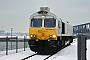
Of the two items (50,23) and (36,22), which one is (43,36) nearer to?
(50,23)

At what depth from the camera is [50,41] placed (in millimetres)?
17406

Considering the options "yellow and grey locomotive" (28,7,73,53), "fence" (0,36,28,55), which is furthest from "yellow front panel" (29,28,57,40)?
"fence" (0,36,28,55)

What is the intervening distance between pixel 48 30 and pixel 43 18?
121 cm

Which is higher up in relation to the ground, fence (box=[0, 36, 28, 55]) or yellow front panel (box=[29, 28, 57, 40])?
yellow front panel (box=[29, 28, 57, 40])

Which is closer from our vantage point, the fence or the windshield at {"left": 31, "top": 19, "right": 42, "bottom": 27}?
the fence

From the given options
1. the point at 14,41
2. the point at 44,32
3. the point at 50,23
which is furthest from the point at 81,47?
the point at 14,41

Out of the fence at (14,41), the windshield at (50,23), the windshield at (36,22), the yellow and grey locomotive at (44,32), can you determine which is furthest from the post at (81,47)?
the windshield at (36,22)

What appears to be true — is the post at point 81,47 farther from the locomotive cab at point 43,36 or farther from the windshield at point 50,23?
the windshield at point 50,23

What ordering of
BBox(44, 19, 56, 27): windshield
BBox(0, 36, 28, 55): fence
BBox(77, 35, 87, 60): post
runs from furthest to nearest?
BBox(44, 19, 56, 27): windshield < BBox(0, 36, 28, 55): fence < BBox(77, 35, 87, 60): post

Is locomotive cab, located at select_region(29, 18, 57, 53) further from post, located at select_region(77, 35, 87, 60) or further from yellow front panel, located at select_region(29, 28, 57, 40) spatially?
post, located at select_region(77, 35, 87, 60)

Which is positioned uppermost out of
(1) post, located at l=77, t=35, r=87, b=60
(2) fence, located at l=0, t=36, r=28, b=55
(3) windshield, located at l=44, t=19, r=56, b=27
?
(3) windshield, located at l=44, t=19, r=56, b=27

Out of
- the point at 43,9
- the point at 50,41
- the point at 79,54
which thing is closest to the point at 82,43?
the point at 79,54

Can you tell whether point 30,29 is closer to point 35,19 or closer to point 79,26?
point 35,19

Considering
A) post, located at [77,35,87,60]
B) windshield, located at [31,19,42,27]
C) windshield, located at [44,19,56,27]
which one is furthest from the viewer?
windshield, located at [31,19,42,27]
